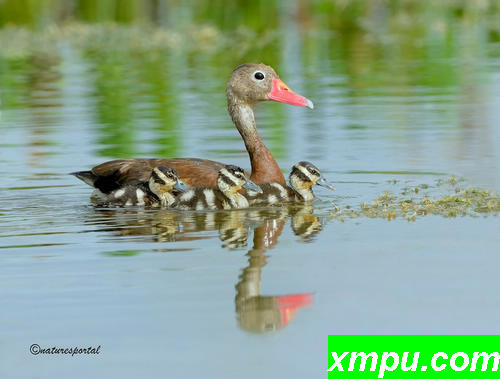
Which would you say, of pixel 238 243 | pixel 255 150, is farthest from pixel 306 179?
pixel 238 243

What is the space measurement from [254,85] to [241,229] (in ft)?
7.77

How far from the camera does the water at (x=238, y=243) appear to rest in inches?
240

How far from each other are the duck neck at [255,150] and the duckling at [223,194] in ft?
1.68

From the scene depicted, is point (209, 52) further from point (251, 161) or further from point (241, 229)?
point (241, 229)

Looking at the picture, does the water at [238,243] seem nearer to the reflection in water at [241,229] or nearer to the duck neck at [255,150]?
the reflection in water at [241,229]

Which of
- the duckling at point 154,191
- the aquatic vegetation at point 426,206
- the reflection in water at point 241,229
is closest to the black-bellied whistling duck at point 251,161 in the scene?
the duckling at point 154,191

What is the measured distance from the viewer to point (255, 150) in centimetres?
1077

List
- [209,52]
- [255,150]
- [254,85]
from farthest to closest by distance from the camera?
[209,52], [254,85], [255,150]

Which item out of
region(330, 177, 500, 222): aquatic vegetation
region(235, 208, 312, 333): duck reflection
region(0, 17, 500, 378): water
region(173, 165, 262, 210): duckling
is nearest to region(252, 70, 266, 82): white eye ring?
region(0, 17, 500, 378): water

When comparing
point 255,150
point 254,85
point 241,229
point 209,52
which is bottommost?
point 209,52

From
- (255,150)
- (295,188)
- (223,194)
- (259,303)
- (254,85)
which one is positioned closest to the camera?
(259,303)

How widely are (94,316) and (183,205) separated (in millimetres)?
3620

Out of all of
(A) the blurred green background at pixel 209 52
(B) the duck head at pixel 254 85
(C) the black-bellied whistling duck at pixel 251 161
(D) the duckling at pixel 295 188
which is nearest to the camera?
(D) the duckling at pixel 295 188

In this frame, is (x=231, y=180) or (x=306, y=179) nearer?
(x=231, y=180)
